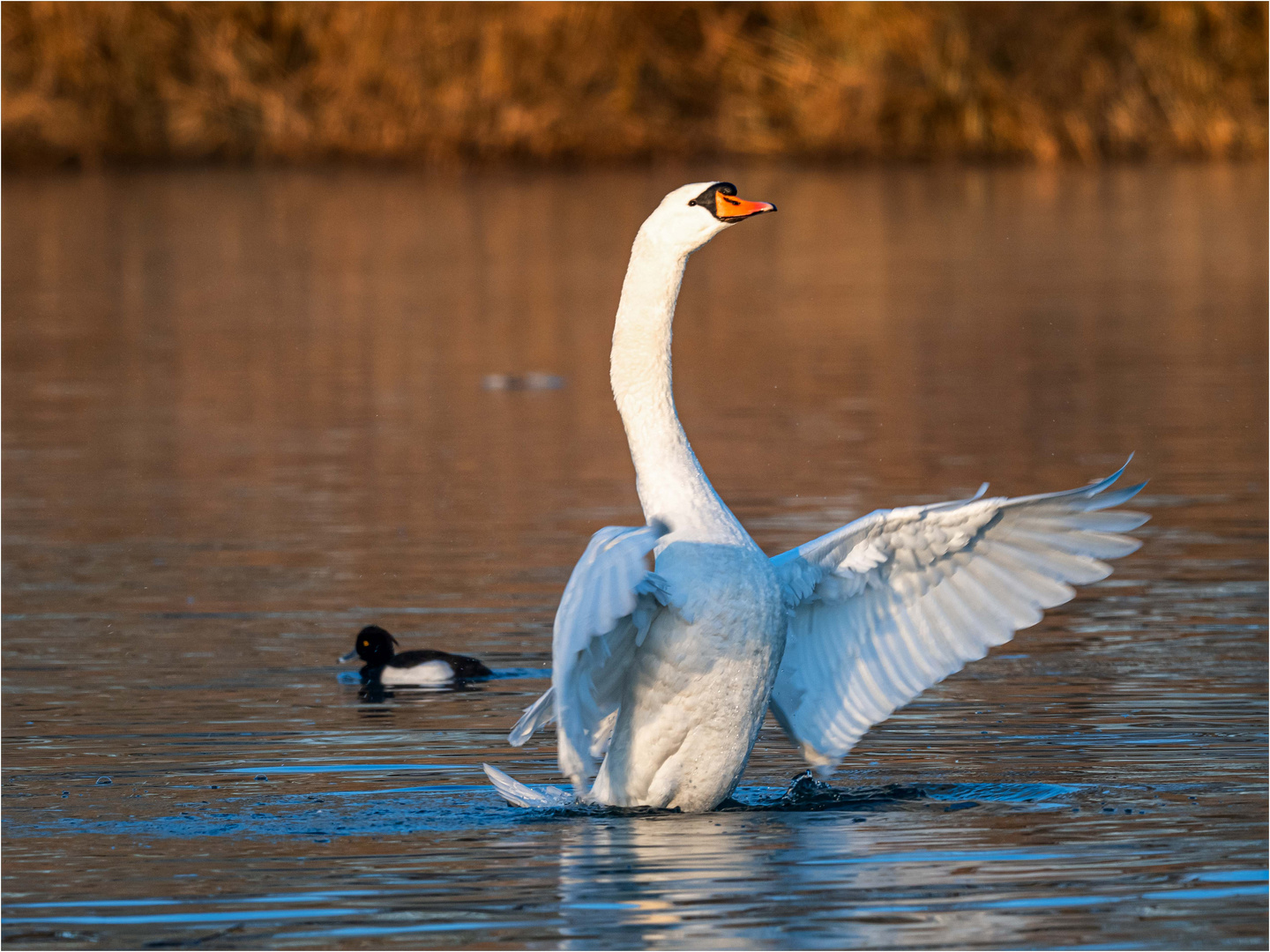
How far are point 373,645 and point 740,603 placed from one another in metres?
2.76

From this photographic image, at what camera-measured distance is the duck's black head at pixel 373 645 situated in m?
8.75

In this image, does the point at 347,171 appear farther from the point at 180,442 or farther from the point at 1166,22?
the point at 180,442

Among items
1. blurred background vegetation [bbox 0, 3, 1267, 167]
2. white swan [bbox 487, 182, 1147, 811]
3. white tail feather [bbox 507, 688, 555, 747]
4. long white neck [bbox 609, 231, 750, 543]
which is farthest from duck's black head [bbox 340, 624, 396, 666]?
blurred background vegetation [bbox 0, 3, 1267, 167]

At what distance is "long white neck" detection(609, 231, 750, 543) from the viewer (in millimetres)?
6548

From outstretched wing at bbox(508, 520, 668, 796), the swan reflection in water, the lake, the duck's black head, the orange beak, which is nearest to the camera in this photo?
the swan reflection in water

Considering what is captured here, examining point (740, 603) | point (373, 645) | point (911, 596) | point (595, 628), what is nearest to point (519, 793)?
point (740, 603)

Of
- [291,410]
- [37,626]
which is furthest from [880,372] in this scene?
[37,626]

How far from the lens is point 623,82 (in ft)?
127

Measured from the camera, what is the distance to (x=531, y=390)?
16672mm

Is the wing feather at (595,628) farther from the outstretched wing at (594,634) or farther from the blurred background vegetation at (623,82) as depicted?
the blurred background vegetation at (623,82)

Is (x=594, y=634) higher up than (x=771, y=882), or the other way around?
(x=594, y=634)

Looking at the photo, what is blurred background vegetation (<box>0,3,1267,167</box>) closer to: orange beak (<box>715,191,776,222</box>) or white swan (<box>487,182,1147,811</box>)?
white swan (<box>487,182,1147,811</box>)

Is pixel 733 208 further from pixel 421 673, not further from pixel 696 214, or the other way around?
pixel 421 673

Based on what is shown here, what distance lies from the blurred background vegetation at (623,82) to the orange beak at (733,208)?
3125 cm
